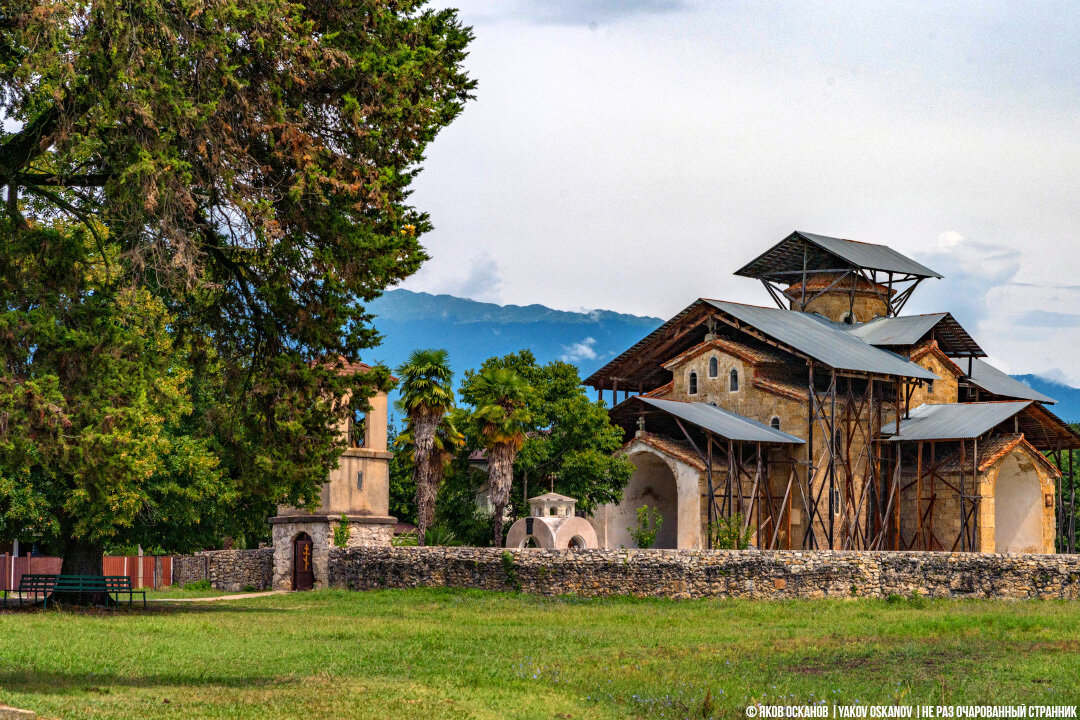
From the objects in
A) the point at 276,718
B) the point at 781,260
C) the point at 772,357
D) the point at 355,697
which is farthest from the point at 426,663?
the point at 781,260

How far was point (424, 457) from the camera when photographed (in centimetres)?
4453

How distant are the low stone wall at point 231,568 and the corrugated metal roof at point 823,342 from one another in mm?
20813

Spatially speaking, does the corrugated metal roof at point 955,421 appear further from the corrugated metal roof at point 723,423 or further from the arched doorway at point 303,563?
the arched doorway at point 303,563

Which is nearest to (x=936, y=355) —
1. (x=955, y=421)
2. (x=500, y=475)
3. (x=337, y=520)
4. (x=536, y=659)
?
(x=955, y=421)

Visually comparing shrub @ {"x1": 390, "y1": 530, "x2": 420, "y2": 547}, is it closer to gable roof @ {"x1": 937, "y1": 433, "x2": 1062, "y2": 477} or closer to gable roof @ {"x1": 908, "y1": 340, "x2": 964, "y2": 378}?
gable roof @ {"x1": 937, "y1": 433, "x2": 1062, "y2": 477}

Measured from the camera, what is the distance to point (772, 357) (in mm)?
51844

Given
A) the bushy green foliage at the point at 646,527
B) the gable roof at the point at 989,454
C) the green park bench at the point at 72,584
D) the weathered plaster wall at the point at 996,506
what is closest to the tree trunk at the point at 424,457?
the bushy green foliage at the point at 646,527

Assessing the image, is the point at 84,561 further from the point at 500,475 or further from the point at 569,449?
the point at 569,449

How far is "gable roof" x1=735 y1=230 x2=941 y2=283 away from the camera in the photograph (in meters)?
59.2

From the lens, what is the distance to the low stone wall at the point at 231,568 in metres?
44.5

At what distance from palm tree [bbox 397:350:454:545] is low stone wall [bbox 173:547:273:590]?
5.54m

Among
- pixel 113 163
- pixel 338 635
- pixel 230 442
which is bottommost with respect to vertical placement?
pixel 338 635

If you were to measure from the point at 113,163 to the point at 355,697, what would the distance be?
22.8 ft

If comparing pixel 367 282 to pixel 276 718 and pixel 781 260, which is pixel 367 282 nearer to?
pixel 276 718
